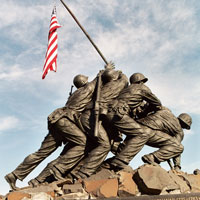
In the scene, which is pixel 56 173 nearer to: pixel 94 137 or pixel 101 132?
pixel 94 137

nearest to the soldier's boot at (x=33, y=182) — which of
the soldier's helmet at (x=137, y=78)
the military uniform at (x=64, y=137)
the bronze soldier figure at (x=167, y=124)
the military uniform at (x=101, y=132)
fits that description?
the military uniform at (x=64, y=137)

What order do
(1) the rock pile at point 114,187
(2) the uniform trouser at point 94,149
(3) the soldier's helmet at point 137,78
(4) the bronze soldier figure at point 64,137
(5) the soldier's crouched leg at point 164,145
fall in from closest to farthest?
(1) the rock pile at point 114,187 < (2) the uniform trouser at point 94,149 < (4) the bronze soldier figure at point 64,137 < (5) the soldier's crouched leg at point 164,145 < (3) the soldier's helmet at point 137,78

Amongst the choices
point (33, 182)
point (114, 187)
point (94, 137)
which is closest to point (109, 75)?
point (94, 137)

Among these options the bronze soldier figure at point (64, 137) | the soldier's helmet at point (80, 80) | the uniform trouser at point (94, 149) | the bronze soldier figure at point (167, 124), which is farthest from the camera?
the soldier's helmet at point (80, 80)

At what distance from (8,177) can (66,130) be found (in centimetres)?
172

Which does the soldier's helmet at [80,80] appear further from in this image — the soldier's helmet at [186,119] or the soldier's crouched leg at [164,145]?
the soldier's helmet at [186,119]

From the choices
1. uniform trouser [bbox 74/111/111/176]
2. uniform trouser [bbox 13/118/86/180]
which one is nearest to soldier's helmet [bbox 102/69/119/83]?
uniform trouser [bbox 74/111/111/176]

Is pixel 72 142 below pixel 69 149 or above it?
above

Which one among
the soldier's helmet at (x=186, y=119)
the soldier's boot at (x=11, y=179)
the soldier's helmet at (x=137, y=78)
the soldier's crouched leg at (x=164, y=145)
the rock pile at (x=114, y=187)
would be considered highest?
the soldier's helmet at (x=137, y=78)

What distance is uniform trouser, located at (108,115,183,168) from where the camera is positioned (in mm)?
7668

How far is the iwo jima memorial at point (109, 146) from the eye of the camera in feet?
22.4

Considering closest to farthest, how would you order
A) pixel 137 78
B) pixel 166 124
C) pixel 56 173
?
pixel 56 173, pixel 166 124, pixel 137 78

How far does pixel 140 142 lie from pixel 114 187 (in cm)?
145

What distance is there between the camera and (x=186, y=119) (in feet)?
29.2
